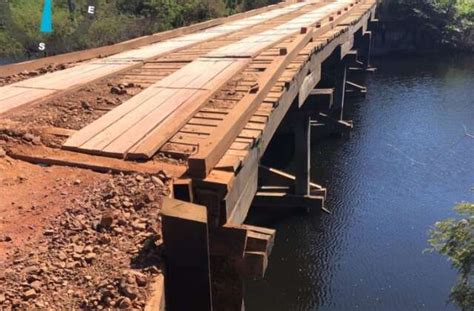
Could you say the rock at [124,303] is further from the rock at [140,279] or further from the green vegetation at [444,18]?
the green vegetation at [444,18]

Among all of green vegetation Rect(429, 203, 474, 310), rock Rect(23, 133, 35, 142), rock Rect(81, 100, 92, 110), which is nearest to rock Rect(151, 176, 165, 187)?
rock Rect(23, 133, 35, 142)

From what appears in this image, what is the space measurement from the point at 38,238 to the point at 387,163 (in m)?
14.3

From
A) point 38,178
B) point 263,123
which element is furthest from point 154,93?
point 38,178

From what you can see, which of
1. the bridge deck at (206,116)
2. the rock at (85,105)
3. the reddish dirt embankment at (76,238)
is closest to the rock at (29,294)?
the reddish dirt embankment at (76,238)

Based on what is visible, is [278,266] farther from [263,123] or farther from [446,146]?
[446,146]

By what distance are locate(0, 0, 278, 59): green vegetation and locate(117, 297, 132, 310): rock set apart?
29.5 m

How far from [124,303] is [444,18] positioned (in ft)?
124

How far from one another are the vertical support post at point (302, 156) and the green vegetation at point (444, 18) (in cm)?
2705

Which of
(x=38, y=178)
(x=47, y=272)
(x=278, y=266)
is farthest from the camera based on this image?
(x=278, y=266)

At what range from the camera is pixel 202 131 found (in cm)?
594

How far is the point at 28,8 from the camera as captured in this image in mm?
36562

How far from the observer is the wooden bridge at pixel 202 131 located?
3.93 meters

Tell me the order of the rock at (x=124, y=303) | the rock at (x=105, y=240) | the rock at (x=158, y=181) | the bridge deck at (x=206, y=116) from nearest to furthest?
the rock at (x=124, y=303) < the rock at (x=105, y=240) < the rock at (x=158, y=181) < the bridge deck at (x=206, y=116)

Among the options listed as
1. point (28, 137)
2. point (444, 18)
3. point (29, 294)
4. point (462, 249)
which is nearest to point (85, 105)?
point (28, 137)
